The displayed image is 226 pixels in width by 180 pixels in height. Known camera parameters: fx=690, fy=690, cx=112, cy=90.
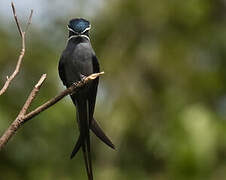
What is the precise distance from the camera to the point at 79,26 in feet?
14.9

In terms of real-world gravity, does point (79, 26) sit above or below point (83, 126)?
above

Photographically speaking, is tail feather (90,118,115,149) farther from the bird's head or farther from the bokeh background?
the bokeh background

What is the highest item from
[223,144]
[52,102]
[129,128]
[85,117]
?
[129,128]

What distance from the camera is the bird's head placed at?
452cm

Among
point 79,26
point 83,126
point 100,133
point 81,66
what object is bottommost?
point 100,133

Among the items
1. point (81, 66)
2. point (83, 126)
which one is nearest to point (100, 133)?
point (83, 126)

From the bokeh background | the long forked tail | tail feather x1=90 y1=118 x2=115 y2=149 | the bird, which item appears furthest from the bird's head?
the bokeh background

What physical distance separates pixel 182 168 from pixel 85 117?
57.9 inches

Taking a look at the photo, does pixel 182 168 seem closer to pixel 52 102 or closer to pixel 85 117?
pixel 85 117

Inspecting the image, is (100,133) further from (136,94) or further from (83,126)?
(136,94)

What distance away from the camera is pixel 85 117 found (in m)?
4.61

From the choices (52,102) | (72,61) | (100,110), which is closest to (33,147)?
(100,110)

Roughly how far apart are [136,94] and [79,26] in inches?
Answer: 118

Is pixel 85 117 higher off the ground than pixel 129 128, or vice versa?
pixel 129 128
